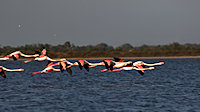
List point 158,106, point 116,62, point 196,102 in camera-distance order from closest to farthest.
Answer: point 116,62 → point 158,106 → point 196,102

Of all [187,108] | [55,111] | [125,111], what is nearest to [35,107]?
[55,111]

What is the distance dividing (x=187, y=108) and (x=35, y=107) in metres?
11.7

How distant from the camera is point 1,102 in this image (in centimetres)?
2931

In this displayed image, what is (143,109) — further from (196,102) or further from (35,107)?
(35,107)

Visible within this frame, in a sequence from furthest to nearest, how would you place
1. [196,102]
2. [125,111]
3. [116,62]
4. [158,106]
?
1. [196,102]
2. [158,106]
3. [125,111]
4. [116,62]

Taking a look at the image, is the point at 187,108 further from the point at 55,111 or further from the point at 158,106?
the point at 55,111

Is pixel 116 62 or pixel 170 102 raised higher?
pixel 116 62

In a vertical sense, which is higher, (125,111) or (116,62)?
(116,62)

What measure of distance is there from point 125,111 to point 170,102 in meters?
6.26

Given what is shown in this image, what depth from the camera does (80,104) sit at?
27188mm

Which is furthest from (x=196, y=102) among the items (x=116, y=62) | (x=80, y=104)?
(x=116, y=62)

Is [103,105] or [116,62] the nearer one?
[116,62]

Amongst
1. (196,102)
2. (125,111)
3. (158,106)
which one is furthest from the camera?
(196,102)

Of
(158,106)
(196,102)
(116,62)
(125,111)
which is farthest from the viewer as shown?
(196,102)
